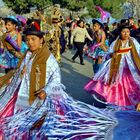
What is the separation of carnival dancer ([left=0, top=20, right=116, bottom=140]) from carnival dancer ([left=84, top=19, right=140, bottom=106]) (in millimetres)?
2258

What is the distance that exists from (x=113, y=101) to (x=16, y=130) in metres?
3.09

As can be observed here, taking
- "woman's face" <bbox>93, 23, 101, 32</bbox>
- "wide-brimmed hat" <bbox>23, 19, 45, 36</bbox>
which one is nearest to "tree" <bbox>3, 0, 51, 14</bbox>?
"woman's face" <bbox>93, 23, 101, 32</bbox>

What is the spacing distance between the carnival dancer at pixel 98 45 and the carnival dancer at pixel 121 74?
4.60 ft

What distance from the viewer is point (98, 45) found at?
928 centimetres

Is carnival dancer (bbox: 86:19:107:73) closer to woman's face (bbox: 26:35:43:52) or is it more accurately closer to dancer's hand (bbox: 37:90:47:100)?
woman's face (bbox: 26:35:43:52)

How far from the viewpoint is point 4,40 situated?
7316 millimetres

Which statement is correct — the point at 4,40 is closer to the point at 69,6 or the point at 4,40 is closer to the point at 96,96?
the point at 96,96

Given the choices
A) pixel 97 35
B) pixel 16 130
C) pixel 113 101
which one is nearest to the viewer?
pixel 16 130

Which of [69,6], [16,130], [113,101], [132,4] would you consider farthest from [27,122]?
[132,4]

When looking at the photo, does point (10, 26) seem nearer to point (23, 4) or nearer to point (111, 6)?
point (23, 4)

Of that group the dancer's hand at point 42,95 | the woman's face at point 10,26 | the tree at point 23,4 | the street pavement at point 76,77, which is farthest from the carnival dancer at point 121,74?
the tree at point 23,4

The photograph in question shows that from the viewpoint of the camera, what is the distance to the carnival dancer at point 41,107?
3881 mm

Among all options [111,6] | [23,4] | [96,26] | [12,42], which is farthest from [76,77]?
[111,6]

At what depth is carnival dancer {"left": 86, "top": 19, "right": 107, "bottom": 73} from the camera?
29.2ft
